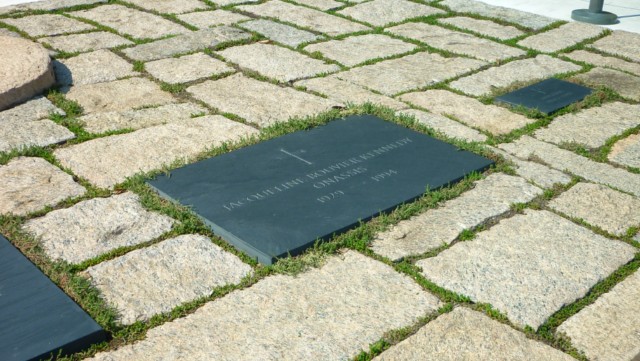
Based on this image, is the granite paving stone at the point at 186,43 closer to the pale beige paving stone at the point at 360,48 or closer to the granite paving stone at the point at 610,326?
the pale beige paving stone at the point at 360,48

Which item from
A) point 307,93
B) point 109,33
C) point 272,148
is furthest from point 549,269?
point 109,33

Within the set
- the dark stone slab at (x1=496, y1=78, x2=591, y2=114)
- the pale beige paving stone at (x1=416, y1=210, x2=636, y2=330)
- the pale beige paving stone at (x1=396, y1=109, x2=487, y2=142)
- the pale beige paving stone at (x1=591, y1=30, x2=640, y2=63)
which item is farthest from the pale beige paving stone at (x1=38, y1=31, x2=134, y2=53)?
the pale beige paving stone at (x1=591, y1=30, x2=640, y2=63)

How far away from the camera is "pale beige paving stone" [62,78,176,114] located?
4109 millimetres

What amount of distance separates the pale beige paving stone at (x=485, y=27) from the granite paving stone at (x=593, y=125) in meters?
1.45

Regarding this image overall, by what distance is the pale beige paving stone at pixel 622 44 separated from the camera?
525cm

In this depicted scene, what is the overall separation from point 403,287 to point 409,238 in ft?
1.09

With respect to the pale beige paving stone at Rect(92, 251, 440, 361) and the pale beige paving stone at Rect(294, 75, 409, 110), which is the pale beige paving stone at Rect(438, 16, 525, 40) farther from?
the pale beige paving stone at Rect(92, 251, 440, 361)

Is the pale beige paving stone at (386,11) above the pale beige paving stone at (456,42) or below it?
above

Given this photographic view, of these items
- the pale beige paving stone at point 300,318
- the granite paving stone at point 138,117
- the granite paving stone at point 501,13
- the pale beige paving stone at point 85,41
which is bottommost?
the pale beige paving stone at point 300,318

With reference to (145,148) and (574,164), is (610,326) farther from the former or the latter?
(145,148)

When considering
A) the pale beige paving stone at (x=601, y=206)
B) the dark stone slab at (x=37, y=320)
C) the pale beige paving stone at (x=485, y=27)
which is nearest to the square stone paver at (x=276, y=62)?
the pale beige paving stone at (x=485, y=27)

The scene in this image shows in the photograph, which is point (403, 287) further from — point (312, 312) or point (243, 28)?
point (243, 28)

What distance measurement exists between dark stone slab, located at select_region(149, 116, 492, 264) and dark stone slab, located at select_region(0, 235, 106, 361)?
655 millimetres

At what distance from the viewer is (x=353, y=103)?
4.19 m
